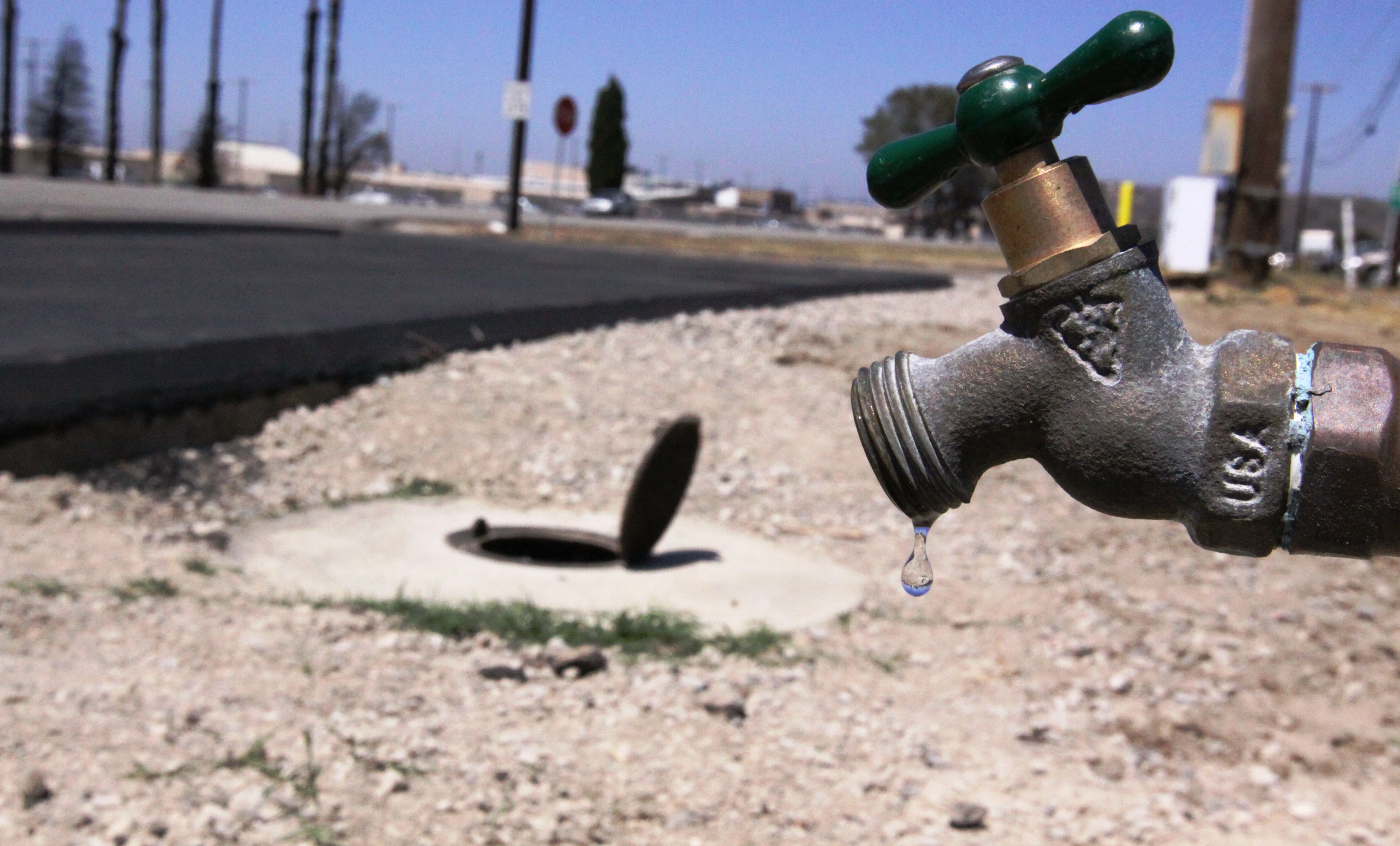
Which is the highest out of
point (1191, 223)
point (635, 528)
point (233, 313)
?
point (1191, 223)

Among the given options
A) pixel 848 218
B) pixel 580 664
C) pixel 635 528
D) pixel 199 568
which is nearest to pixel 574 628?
pixel 580 664

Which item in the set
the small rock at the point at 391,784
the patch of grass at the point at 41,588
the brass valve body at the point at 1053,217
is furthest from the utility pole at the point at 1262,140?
the brass valve body at the point at 1053,217

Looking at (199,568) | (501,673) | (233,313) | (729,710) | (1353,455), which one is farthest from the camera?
(233,313)

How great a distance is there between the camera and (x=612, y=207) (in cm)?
3862

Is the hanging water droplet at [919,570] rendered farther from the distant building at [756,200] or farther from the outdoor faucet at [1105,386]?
the distant building at [756,200]

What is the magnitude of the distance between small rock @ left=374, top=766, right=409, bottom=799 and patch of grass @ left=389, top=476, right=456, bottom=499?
264 centimetres

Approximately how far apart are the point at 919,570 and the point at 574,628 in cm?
246

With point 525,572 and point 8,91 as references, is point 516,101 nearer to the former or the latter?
point 525,572

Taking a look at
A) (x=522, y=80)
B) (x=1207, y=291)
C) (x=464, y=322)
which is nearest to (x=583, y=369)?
(x=464, y=322)

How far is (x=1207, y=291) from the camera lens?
39.1 ft

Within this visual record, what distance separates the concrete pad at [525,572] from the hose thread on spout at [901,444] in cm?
270

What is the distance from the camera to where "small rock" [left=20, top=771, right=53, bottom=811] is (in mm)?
2357

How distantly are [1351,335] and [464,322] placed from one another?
20.2 feet

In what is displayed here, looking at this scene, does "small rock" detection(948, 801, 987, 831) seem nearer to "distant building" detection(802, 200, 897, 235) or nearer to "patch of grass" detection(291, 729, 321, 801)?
"patch of grass" detection(291, 729, 321, 801)
